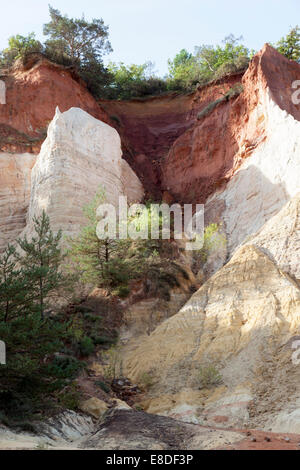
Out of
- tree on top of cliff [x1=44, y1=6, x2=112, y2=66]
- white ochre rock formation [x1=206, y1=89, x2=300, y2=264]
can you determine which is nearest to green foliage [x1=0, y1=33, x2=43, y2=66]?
tree on top of cliff [x1=44, y1=6, x2=112, y2=66]

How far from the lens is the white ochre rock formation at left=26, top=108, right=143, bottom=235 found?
71.6 feet

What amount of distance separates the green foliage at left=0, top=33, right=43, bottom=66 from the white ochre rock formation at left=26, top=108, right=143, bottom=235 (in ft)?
31.6

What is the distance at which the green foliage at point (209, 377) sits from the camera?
13.4 meters

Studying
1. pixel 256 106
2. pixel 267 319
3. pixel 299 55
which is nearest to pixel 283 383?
pixel 267 319

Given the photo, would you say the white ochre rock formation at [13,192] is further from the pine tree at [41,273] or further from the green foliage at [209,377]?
the green foliage at [209,377]

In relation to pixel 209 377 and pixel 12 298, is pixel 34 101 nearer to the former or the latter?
pixel 12 298

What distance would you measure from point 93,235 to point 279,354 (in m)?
8.48

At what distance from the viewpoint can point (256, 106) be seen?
26328 mm

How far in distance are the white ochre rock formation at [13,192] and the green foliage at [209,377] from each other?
13572mm

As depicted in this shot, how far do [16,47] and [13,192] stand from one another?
473 inches

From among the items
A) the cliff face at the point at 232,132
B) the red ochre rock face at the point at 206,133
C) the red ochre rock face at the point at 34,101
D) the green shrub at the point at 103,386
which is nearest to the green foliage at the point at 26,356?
the green shrub at the point at 103,386

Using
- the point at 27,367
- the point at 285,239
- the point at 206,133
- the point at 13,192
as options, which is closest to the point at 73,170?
the point at 13,192

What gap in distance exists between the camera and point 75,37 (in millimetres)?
34312
